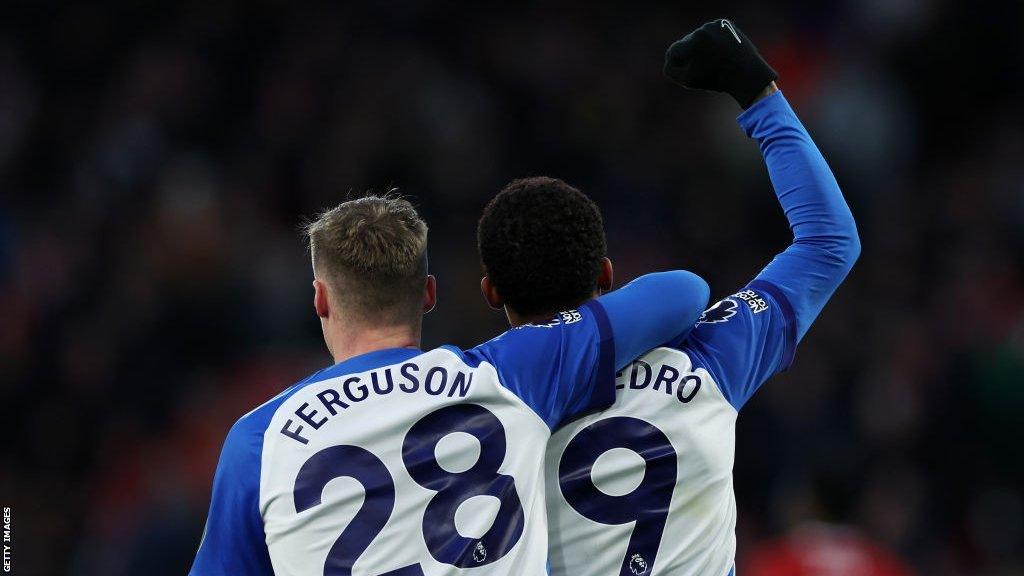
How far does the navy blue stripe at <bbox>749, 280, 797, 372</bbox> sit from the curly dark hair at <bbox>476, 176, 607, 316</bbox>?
0.45 m

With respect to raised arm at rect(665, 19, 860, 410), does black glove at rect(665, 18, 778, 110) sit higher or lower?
higher

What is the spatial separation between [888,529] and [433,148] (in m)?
3.74

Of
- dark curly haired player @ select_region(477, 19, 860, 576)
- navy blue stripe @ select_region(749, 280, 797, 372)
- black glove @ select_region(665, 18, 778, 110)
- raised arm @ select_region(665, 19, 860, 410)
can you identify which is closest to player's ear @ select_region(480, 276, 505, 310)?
dark curly haired player @ select_region(477, 19, 860, 576)

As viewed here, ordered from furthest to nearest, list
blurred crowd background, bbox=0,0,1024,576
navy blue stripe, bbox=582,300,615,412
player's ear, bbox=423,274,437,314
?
blurred crowd background, bbox=0,0,1024,576, player's ear, bbox=423,274,437,314, navy blue stripe, bbox=582,300,615,412

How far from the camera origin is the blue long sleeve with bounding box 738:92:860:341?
10.0ft

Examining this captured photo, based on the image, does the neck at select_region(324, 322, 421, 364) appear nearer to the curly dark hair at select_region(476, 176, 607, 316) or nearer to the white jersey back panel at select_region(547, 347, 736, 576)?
the curly dark hair at select_region(476, 176, 607, 316)

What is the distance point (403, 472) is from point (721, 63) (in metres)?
1.36

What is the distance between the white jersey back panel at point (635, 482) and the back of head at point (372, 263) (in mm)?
468

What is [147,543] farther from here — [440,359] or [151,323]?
[440,359]

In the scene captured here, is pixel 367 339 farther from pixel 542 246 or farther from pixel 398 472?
pixel 542 246

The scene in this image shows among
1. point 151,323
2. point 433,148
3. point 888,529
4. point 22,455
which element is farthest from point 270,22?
point 888,529

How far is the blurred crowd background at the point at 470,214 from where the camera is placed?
6.98 metres

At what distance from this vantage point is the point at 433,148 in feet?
27.2

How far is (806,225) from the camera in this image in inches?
122
